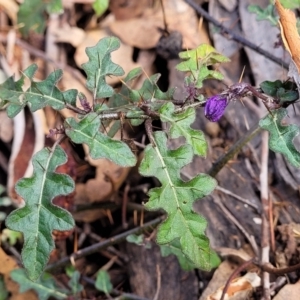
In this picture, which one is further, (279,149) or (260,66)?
(260,66)

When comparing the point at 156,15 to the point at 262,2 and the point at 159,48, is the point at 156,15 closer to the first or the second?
the point at 159,48

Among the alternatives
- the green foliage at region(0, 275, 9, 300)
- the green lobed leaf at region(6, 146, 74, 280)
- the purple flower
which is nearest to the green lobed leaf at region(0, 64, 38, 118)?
the green lobed leaf at region(6, 146, 74, 280)

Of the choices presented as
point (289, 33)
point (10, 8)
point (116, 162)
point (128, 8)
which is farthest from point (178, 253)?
point (10, 8)

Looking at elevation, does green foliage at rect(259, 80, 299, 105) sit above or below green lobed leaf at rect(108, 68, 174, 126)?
above

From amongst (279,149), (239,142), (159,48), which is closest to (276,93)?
(279,149)

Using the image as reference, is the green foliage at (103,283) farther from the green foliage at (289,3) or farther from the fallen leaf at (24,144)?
the green foliage at (289,3)

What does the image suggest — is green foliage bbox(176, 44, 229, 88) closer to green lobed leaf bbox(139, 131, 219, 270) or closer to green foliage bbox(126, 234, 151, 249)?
green lobed leaf bbox(139, 131, 219, 270)

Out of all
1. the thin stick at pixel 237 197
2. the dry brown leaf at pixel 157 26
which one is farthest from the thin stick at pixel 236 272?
the dry brown leaf at pixel 157 26
